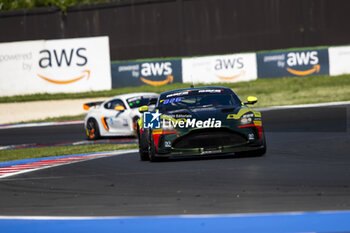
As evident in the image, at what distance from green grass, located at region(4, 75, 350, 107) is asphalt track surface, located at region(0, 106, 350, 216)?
41.4 ft

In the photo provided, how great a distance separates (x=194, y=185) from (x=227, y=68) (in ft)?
65.8

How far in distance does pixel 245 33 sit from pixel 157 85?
7.80 meters

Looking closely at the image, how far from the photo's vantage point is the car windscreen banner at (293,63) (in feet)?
89.8

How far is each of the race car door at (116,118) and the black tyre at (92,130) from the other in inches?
14.8

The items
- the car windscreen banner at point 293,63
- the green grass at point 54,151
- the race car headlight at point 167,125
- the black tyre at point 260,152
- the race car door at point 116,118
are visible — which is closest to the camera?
the race car headlight at point 167,125

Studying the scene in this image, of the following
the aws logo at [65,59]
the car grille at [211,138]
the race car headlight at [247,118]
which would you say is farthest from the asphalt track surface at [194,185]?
the aws logo at [65,59]

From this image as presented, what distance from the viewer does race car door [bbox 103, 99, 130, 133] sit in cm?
1702

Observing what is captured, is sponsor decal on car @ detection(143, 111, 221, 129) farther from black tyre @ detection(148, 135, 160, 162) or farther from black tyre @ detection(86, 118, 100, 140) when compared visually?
black tyre @ detection(86, 118, 100, 140)

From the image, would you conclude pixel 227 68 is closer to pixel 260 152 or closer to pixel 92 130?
pixel 92 130

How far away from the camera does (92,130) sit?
704 inches

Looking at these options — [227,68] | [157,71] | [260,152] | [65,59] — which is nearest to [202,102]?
[260,152]

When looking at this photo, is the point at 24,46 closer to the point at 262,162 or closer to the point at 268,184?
the point at 262,162

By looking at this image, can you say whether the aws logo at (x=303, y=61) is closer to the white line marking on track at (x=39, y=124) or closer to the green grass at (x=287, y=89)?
the green grass at (x=287, y=89)

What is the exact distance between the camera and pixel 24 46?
29.9m
